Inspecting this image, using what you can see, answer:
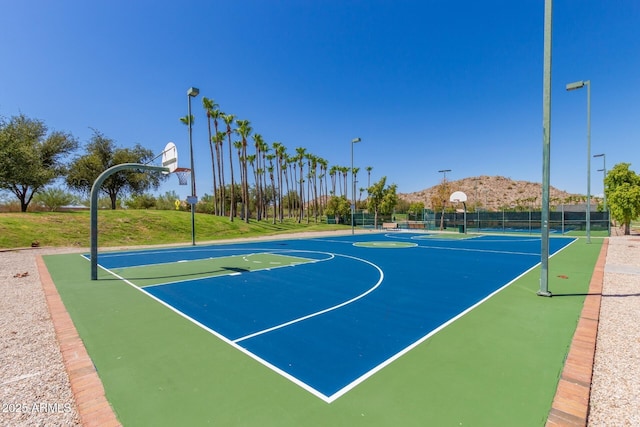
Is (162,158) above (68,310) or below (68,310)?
above

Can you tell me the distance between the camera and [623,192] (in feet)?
78.8

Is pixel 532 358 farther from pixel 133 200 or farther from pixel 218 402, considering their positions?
pixel 133 200

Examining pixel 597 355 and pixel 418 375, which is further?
pixel 597 355

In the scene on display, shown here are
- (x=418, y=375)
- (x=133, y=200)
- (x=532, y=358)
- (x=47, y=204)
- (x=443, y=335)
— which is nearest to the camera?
(x=418, y=375)

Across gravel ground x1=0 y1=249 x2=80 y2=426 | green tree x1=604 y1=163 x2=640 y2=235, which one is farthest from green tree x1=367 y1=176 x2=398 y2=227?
gravel ground x1=0 y1=249 x2=80 y2=426

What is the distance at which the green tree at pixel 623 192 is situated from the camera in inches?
932

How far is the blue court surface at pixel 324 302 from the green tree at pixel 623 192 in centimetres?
2008

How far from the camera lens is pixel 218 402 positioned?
293 centimetres

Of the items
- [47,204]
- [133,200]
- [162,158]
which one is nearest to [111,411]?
[162,158]

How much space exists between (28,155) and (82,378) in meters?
30.6

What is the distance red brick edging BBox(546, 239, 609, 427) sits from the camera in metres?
2.69

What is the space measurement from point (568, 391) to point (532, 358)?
2.44 feet

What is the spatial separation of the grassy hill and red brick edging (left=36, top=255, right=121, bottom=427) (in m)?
17.9

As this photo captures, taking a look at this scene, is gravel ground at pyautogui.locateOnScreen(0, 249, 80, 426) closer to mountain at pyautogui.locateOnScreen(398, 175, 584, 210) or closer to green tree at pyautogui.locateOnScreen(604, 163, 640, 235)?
green tree at pyautogui.locateOnScreen(604, 163, 640, 235)
